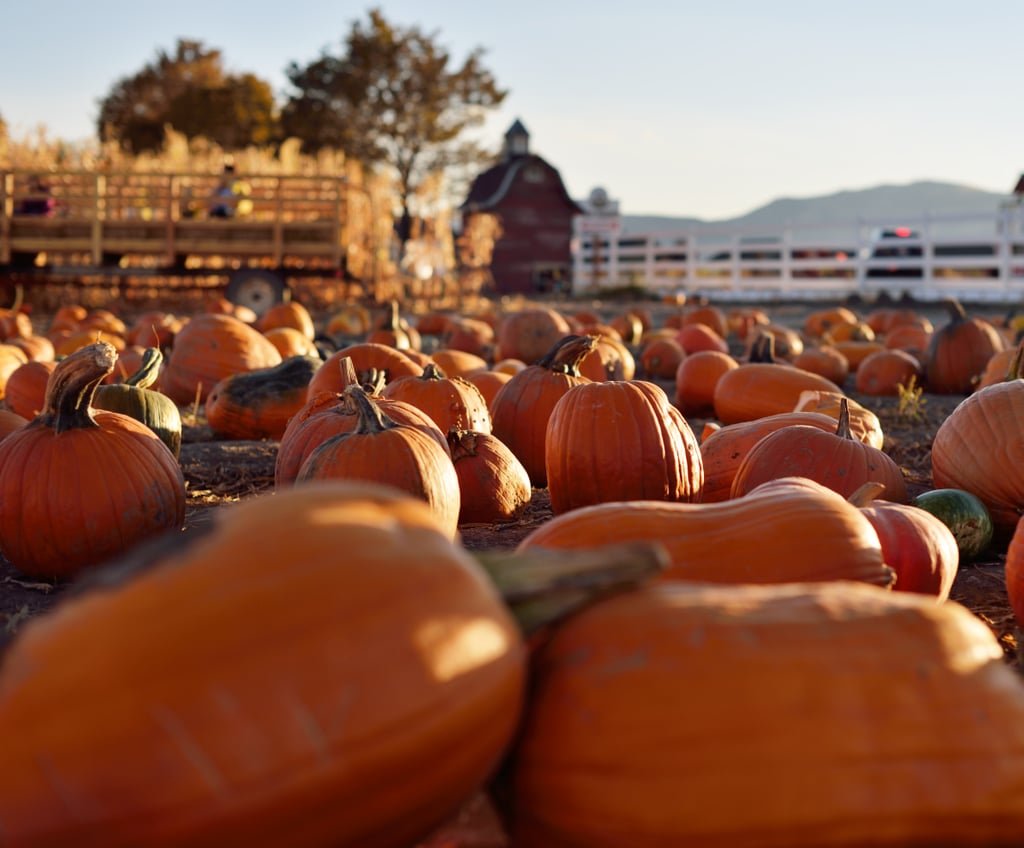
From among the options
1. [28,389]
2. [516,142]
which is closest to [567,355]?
[28,389]

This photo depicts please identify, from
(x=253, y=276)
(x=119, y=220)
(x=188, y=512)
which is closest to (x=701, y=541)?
(x=188, y=512)

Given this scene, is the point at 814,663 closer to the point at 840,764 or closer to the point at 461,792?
the point at 840,764

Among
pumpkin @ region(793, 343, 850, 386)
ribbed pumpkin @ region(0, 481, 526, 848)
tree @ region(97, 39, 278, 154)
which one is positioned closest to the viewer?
ribbed pumpkin @ region(0, 481, 526, 848)

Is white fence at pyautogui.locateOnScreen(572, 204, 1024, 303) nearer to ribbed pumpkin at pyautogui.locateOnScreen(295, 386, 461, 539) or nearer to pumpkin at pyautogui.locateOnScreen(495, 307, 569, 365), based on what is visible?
pumpkin at pyautogui.locateOnScreen(495, 307, 569, 365)

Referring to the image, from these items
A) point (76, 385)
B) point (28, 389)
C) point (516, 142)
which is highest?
point (516, 142)

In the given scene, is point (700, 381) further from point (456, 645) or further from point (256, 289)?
point (256, 289)

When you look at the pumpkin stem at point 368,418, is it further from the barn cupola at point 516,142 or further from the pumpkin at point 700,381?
the barn cupola at point 516,142

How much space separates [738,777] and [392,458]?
202 cm

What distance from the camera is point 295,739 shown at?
48.1 inches

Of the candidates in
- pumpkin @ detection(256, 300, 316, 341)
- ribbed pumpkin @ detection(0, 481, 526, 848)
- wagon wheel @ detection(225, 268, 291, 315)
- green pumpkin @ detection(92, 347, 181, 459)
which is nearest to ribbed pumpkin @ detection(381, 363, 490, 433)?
green pumpkin @ detection(92, 347, 181, 459)

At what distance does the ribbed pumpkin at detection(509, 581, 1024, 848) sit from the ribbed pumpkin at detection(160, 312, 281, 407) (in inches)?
222

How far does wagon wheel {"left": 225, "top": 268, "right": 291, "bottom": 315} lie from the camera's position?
15.7 meters

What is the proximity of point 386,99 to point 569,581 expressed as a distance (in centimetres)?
4556

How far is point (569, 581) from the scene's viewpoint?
1483 mm
